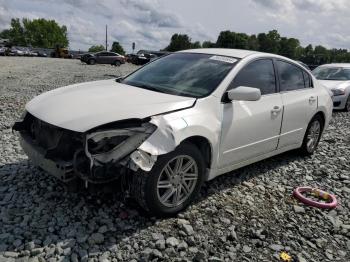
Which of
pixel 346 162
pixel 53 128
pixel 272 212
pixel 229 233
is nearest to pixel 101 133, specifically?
pixel 53 128

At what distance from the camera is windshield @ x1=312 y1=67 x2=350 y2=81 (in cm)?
1246

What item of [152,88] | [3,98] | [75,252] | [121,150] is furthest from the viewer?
[3,98]

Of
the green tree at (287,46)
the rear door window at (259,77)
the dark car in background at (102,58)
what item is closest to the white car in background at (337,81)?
the rear door window at (259,77)

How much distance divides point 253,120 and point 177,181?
1.30 m

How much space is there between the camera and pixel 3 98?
9.96 m

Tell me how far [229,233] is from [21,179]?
247cm

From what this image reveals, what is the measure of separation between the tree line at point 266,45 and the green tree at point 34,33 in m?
41.1

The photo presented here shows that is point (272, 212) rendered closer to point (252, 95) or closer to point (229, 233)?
point (229, 233)

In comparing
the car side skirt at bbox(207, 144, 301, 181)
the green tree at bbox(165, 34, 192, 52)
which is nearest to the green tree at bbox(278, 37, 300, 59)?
the green tree at bbox(165, 34, 192, 52)

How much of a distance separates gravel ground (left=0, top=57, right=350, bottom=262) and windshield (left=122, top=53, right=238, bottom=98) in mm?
1239

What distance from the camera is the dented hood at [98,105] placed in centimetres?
341

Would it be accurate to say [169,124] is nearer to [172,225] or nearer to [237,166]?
[172,225]

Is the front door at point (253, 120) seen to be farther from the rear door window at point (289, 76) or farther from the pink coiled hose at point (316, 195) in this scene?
the pink coiled hose at point (316, 195)

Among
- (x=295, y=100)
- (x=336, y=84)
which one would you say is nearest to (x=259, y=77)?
(x=295, y=100)
